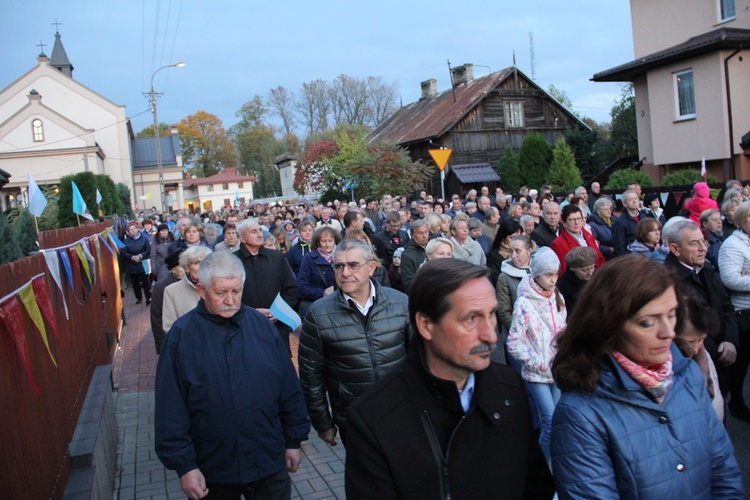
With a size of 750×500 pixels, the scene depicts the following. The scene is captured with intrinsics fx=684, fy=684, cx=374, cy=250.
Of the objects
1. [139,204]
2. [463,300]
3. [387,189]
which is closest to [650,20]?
[387,189]

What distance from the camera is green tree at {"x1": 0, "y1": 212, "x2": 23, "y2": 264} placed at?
748 centimetres

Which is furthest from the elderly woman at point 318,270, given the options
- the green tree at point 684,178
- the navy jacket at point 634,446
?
the green tree at point 684,178

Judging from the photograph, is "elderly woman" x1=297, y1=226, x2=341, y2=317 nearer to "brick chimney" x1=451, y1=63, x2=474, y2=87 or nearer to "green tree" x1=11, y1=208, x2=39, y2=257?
"green tree" x1=11, y1=208, x2=39, y2=257

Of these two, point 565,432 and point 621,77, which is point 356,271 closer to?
point 565,432

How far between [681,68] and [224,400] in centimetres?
2425

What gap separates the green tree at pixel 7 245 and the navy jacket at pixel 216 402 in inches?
184

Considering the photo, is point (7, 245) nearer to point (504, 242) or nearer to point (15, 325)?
point (15, 325)

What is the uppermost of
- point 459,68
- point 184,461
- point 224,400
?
point 459,68

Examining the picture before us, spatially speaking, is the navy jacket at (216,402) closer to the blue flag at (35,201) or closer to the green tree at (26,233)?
the blue flag at (35,201)

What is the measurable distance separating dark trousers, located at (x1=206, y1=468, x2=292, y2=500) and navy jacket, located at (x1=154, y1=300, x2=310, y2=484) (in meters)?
0.09

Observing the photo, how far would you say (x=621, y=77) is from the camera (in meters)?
27.1

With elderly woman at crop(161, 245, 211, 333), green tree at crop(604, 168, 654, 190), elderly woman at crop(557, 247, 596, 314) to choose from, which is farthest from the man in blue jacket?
green tree at crop(604, 168, 654, 190)

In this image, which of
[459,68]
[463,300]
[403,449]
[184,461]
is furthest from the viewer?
[459,68]

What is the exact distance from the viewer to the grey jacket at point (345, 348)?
4199 mm
